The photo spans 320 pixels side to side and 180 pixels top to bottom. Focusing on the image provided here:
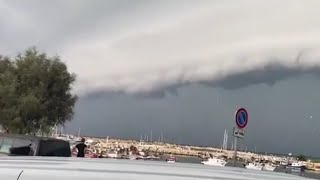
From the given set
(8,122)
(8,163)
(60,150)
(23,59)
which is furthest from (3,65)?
(8,163)

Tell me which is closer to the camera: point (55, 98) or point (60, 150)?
point (60, 150)

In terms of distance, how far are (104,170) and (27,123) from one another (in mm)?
40784

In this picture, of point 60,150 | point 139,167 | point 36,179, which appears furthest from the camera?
point 60,150

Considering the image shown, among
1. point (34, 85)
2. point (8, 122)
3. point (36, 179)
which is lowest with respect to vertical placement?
point (36, 179)

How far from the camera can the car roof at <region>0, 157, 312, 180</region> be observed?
3.00 metres

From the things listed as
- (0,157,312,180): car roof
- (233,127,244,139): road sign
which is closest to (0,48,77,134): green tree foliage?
Answer: (233,127,244,139): road sign

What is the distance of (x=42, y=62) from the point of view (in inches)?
1676

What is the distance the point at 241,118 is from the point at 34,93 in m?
25.9

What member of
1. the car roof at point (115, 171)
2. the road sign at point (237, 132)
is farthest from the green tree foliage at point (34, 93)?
the car roof at point (115, 171)

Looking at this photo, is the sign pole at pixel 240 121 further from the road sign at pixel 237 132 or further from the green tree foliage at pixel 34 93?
the green tree foliage at pixel 34 93

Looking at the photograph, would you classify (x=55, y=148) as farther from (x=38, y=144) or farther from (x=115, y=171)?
(x=115, y=171)

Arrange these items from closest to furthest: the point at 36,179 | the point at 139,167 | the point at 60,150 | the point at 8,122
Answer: the point at 36,179
the point at 139,167
the point at 60,150
the point at 8,122

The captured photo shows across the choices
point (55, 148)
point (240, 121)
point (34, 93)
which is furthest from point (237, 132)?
point (34, 93)

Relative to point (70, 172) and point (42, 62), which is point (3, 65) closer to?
point (42, 62)
